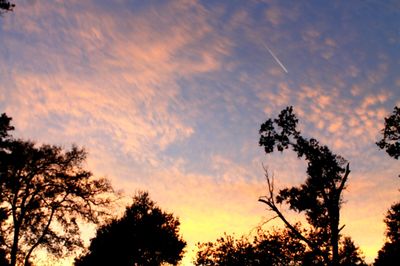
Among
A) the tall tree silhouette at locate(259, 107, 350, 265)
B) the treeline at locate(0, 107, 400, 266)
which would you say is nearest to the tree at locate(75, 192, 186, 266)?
the treeline at locate(0, 107, 400, 266)

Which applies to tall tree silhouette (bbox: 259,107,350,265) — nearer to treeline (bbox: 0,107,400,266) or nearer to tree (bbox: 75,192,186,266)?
treeline (bbox: 0,107,400,266)

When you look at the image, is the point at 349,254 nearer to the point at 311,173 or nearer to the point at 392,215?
the point at 392,215

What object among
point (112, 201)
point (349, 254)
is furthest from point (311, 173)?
point (349, 254)

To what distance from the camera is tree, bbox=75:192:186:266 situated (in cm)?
5462

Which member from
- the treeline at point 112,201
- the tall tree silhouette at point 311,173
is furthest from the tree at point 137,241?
the tall tree silhouette at point 311,173

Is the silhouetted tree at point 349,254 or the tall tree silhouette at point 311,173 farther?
the silhouetted tree at point 349,254

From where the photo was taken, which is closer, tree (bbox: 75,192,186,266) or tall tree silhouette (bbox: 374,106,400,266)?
tall tree silhouette (bbox: 374,106,400,266)

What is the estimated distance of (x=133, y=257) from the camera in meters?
54.5

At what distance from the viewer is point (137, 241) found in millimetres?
54625

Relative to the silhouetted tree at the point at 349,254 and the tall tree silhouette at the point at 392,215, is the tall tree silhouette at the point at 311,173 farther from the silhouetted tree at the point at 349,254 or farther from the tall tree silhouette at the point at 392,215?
the silhouetted tree at the point at 349,254

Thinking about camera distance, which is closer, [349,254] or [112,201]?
[112,201]

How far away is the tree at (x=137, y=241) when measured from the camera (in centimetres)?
5462

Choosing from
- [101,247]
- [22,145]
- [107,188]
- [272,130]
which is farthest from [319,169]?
[101,247]

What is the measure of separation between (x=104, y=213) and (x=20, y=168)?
8.61 meters
